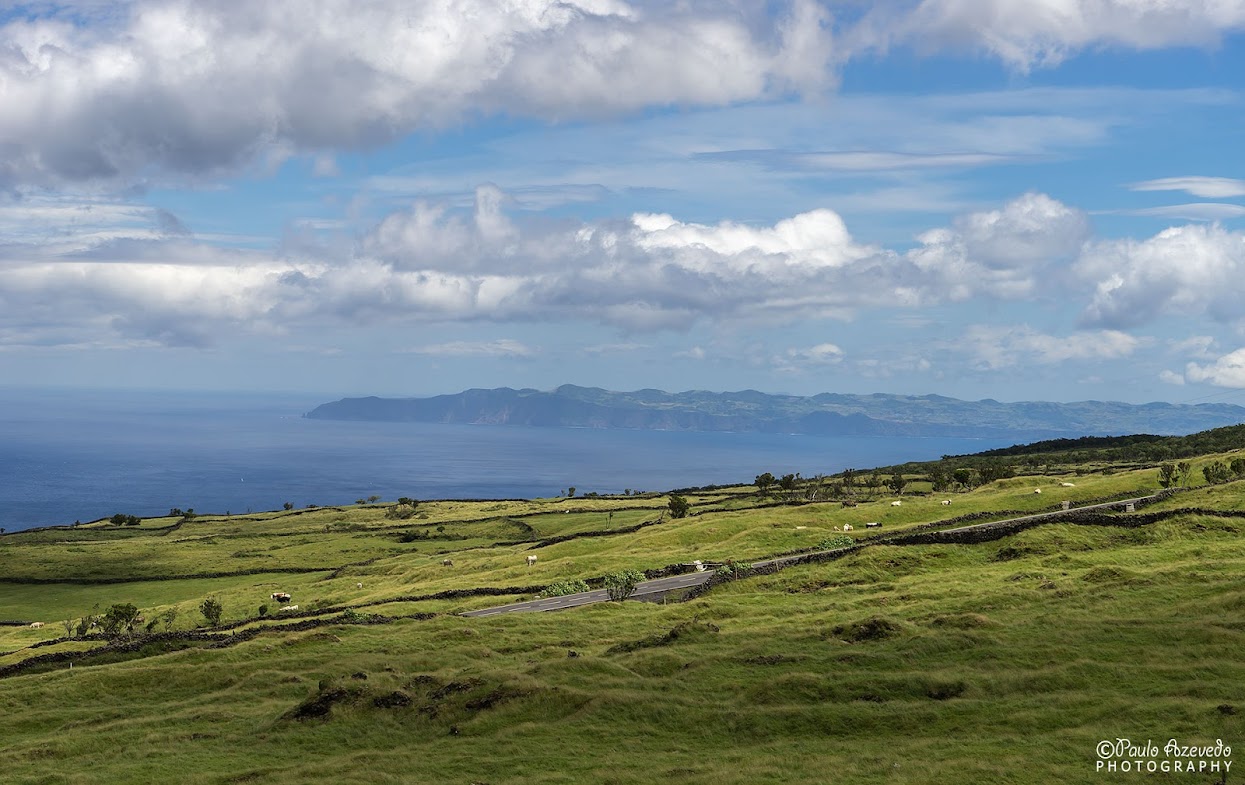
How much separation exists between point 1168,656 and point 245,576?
106 meters

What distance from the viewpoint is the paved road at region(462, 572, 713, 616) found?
59.6m

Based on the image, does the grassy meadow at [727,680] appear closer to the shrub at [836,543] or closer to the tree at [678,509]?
the shrub at [836,543]

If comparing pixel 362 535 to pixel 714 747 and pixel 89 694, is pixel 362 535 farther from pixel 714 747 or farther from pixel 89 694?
pixel 714 747

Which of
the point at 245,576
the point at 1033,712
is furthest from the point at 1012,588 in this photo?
the point at 245,576

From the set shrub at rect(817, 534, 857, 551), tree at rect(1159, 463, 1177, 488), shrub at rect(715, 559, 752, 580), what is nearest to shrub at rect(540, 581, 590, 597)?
shrub at rect(715, 559, 752, 580)

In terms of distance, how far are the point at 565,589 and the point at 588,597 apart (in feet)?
10.4

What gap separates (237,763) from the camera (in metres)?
31.6

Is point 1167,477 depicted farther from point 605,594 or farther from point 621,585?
point 621,585

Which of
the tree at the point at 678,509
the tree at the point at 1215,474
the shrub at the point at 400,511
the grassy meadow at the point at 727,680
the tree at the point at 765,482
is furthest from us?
the shrub at the point at 400,511

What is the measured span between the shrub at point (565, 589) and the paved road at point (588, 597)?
1.82 ft

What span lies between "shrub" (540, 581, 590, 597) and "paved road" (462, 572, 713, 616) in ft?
1.82

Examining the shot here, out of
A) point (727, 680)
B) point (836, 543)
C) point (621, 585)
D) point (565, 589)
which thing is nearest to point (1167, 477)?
point (836, 543)

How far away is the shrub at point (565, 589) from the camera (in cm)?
6469

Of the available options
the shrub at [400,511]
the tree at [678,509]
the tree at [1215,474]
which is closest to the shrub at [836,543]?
the tree at [1215,474]
